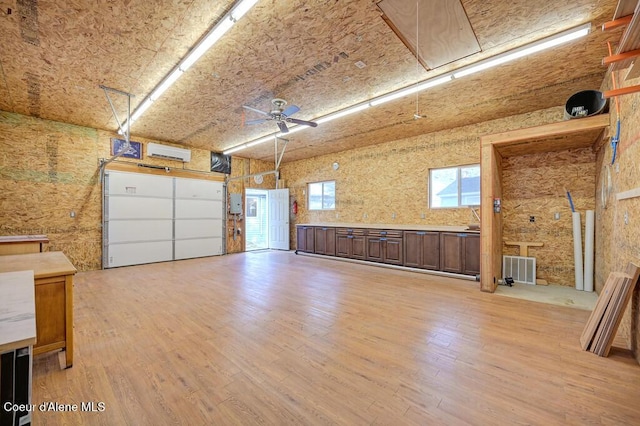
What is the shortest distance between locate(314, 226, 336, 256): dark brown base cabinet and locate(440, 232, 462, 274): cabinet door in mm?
2983

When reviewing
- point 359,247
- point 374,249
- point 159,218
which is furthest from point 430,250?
point 159,218

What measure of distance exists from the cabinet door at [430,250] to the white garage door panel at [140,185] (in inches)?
267

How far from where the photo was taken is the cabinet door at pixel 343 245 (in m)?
7.20

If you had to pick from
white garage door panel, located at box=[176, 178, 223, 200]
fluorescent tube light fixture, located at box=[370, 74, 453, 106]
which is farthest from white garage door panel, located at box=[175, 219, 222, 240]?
fluorescent tube light fixture, located at box=[370, 74, 453, 106]

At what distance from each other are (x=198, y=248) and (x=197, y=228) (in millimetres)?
607

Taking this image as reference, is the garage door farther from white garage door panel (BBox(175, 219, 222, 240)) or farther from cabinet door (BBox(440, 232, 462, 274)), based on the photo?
cabinet door (BBox(440, 232, 462, 274))

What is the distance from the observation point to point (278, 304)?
381cm

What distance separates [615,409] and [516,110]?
480cm

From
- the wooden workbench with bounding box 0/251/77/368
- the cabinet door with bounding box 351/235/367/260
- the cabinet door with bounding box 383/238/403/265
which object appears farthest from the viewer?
the cabinet door with bounding box 351/235/367/260

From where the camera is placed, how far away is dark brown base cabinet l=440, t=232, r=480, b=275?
511 cm

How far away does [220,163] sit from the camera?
8555mm

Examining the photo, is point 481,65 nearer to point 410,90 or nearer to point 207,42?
point 410,90

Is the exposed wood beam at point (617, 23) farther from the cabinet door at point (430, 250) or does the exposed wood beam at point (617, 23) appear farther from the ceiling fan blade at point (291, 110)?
the cabinet door at point (430, 250)

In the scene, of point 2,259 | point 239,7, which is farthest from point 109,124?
point 239,7
